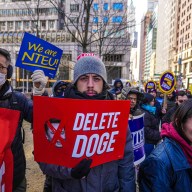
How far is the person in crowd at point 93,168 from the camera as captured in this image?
6.31ft

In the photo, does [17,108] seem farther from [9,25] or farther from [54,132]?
[9,25]

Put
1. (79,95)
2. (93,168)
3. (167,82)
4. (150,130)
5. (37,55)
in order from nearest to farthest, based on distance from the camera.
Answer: (93,168)
(79,95)
(37,55)
(150,130)
(167,82)

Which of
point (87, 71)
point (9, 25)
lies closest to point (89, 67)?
point (87, 71)

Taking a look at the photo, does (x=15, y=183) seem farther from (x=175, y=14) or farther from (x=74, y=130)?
(x=175, y=14)

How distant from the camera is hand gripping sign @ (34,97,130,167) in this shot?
178cm

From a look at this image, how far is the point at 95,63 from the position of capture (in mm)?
2158

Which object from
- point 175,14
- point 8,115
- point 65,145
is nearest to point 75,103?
point 65,145

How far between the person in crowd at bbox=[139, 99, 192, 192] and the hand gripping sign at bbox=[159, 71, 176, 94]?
24.3 ft

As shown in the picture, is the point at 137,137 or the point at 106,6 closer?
the point at 137,137

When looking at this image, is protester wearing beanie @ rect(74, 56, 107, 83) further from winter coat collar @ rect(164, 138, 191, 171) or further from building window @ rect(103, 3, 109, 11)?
building window @ rect(103, 3, 109, 11)

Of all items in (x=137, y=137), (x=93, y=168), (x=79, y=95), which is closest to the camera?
(x=93, y=168)

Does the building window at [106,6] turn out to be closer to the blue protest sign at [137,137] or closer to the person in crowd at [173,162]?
the blue protest sign at [137,137]

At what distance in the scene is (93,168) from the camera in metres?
1.96

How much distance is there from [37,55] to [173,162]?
3.23 m
